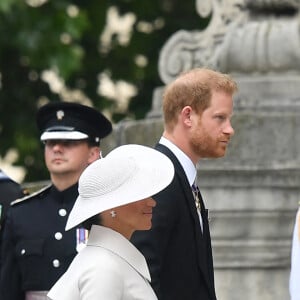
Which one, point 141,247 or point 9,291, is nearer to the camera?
point 141,247

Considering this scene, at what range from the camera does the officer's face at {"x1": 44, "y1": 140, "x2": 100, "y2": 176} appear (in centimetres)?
817

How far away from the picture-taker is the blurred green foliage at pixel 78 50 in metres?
16.1

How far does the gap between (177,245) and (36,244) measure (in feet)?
4.63

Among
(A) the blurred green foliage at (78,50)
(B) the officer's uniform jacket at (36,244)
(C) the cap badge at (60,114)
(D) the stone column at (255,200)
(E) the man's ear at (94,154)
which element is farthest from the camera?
(A) the blurred green foliage at (78,50)

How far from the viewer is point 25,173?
57.6ft

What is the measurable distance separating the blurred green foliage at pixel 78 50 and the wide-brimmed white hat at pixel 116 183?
400 inches

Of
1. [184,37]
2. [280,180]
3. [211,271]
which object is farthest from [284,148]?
[211,271]

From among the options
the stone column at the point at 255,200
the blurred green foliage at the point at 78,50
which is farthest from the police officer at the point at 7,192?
the blurred green foliage at the point at 78,50

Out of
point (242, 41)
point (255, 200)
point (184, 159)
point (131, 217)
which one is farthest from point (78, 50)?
point (131, 217)

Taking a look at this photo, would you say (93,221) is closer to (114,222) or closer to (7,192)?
(114,222)

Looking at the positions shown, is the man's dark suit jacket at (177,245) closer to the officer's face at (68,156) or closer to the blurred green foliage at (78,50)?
the officer's face at (68,156)

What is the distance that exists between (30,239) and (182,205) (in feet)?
4.66

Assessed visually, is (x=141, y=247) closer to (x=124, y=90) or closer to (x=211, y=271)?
(x=211, y=271)

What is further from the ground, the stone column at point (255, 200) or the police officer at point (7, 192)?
the police officer at point (7, 192)
